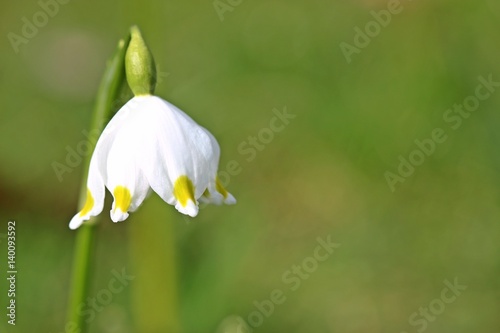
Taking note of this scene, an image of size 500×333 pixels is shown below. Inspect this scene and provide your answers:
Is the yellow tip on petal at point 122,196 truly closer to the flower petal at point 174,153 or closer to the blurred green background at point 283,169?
the flower petal at point 174,153

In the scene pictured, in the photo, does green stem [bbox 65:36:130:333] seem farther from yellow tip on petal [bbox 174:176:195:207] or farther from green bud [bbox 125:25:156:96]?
yellow tip on petal [bbox 174:176:195:207]

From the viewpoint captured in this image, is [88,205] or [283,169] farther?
[283,169]

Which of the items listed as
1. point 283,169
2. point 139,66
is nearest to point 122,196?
point 139,66

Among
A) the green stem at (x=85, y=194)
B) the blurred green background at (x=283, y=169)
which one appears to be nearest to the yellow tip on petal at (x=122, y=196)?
the green stem at (x=85, y=194)

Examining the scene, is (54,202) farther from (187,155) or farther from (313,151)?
(187,155)

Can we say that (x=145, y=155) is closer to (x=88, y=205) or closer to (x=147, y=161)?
(x=147, y=161)

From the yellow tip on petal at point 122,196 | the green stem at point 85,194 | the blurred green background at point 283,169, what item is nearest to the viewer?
the yellow tip on petal at point 122,196

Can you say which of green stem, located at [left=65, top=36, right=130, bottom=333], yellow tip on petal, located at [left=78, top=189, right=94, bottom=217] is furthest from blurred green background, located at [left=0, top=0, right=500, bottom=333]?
yellow tip on petal, located at [left=78, top=189, right=94, bottom=217]
